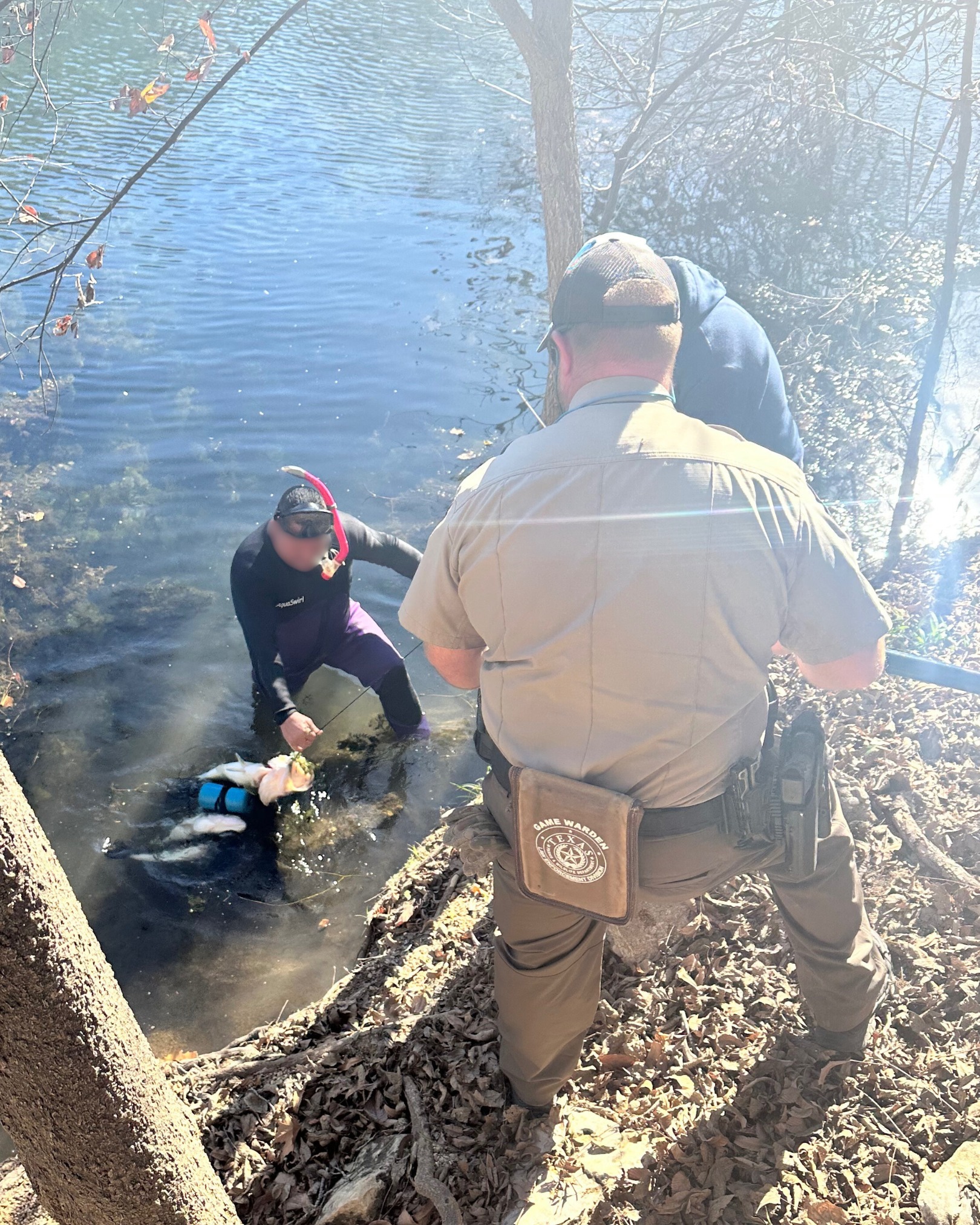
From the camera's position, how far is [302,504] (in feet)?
15.7

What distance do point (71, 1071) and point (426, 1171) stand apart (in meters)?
1.46

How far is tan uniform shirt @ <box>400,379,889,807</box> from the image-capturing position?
1957 mm

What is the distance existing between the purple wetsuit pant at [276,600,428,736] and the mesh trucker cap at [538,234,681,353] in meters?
3.60

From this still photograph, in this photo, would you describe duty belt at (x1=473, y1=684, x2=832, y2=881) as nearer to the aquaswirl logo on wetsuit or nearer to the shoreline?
the aquaswirl logo on wetsuit

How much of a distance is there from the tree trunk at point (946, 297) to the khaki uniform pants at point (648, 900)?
3476mm

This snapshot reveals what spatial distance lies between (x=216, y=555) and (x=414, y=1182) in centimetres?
581

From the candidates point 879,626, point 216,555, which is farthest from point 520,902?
point 216,555

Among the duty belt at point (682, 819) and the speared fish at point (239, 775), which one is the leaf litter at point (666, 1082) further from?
the speared fish at point (239, 775)

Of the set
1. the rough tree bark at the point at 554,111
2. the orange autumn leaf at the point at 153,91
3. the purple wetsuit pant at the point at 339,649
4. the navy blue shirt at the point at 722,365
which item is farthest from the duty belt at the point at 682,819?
the purple wetsuit pant at the point at 339,649

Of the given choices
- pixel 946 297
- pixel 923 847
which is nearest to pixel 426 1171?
pixel 923 847

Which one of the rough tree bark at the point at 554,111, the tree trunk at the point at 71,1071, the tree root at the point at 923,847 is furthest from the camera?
the rough tree bark at the point at 554,111

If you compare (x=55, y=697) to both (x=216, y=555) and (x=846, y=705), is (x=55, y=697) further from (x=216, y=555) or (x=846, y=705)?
(x=846, y=705)

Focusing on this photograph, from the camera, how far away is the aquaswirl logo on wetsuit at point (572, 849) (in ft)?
6.90

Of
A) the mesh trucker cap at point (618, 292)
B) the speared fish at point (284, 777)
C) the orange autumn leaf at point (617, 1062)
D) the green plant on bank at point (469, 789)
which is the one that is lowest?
the green plant on bank at point (469, 789)
